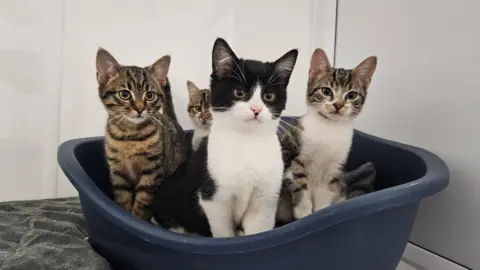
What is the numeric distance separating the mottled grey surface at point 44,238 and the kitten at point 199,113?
1.17ft

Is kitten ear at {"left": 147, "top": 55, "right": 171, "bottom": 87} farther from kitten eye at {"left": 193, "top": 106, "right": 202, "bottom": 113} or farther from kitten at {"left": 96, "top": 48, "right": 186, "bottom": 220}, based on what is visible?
kitten eye at {"left": 193, "top": 106, "right": 202, "bottom": 113}

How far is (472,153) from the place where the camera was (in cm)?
117

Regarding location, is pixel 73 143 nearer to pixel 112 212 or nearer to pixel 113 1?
pixel 112 212

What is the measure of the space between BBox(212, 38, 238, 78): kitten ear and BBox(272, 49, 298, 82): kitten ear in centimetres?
9

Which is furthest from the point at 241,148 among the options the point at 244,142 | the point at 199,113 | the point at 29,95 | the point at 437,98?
the point at 29,95

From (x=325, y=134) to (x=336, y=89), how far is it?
0.36 ft

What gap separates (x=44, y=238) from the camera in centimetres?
105

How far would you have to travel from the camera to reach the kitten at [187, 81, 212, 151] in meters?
1.30

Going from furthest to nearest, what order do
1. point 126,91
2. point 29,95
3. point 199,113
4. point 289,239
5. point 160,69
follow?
point 29,95 < point 199,113 < point 160,69 < point 126,91 < point 289,239

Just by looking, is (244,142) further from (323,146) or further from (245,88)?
(323,146)

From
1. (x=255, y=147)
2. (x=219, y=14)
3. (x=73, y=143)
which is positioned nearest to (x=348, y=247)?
(x=255, y=147)

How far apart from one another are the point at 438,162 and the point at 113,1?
1.02 metres

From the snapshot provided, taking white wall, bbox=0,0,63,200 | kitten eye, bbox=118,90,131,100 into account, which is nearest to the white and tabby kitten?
kitten eye, bbox=118,90,131,100

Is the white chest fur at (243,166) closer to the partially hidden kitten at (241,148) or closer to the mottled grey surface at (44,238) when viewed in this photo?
the partially hidden kitten at (241,148)
